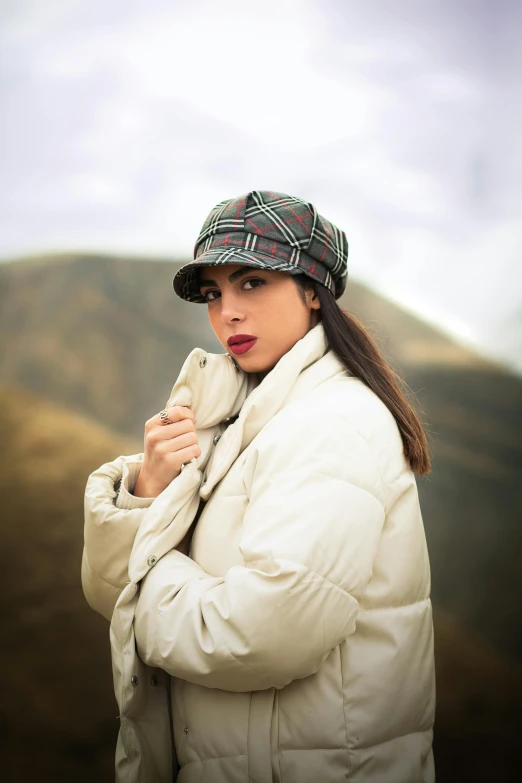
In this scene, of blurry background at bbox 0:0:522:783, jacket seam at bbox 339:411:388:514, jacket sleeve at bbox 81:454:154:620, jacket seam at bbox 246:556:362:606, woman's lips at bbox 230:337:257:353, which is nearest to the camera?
jacket seam at bbox 246:556:362:606

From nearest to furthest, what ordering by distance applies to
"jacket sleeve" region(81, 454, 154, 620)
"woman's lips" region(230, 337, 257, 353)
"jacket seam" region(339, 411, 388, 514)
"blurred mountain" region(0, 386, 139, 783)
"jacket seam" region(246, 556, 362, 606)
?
"jacket seam" region(246, 556, 362, 606) → "jacket seam" region(339, 411, 388, 514) → "jacket sleeve" region(81, 454, 154, 620) → "woman's lips" region(230, 337, 257, 353) → "blurred mountain" region(0, 386, 139, 783)

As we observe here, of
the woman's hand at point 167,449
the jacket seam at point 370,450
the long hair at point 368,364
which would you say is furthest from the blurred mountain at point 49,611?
the jacket seam at point 370,450

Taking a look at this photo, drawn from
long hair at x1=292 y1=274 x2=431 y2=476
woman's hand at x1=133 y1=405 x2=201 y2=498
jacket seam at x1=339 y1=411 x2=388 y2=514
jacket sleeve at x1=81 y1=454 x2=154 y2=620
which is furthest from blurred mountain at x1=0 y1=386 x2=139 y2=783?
jacket seam at x1=339 y1=411 x2=388 y2=514

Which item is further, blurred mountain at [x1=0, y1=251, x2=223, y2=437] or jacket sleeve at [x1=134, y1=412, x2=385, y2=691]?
blurred mountain at [x1=0, y1=251, x2=223, y2=437]

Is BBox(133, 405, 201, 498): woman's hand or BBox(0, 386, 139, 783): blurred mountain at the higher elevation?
BBox(133, 405, 201, 498): woman's hand

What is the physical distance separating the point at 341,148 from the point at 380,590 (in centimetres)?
201

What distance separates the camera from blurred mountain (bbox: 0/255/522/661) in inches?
95.3

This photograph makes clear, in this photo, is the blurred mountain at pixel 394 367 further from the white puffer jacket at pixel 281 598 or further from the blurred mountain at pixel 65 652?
the white puffer jacket at pixel 281 598

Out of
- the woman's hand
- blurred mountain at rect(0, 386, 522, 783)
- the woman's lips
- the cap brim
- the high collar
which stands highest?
the cap brim

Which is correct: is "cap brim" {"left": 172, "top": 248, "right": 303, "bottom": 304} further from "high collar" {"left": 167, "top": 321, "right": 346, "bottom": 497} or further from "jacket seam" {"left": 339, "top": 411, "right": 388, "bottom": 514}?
"jacket seam" {"left": 339, "top": 411, "right": 388, "bottom": 514}

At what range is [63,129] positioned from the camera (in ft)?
8.25

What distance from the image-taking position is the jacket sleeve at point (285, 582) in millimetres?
832

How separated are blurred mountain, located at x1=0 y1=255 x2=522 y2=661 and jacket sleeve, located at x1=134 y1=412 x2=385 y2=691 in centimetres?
154

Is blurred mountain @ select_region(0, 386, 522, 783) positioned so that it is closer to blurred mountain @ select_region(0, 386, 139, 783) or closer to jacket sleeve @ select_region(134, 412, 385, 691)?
blurred mountain @ select_region(0, 386, 139, 783)
